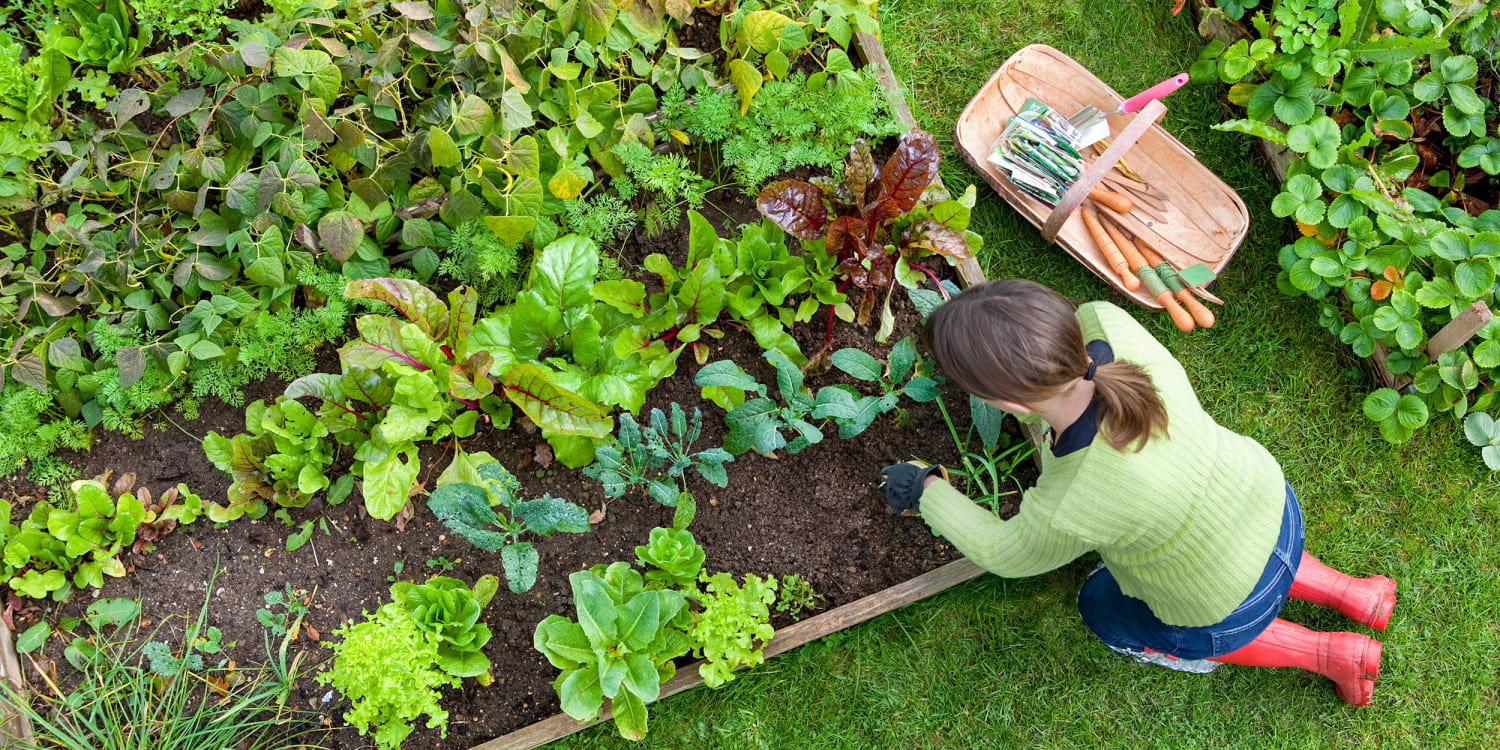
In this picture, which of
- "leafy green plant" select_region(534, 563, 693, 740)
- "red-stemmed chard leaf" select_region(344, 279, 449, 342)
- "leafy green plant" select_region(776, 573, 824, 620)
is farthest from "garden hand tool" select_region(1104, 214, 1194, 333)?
"red-stemmed chard leaf" select_region(344, 279, 449, 342)

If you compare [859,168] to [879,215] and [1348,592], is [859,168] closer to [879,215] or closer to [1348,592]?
[879,215]

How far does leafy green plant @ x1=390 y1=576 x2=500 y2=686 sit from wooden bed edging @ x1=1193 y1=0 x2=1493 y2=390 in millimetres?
2884

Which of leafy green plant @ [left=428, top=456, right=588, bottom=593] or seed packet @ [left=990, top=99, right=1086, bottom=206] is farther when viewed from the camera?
seed packet @ [left=990, top=99, right=1086, bottom=206]

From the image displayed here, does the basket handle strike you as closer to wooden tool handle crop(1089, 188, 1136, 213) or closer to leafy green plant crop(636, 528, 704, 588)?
wooden tool handle crop(1089, 188, 1136, 213)

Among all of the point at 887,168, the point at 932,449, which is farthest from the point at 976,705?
the point at 887,168

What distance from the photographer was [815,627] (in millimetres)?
2742

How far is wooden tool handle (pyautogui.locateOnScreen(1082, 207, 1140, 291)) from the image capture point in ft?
9.87

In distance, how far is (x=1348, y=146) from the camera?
296 centimetres

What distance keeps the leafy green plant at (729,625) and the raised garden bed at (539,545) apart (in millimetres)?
211

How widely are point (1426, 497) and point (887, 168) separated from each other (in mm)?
2159

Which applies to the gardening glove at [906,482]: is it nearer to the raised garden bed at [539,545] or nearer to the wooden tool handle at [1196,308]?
the raised garden bed at [539,545]

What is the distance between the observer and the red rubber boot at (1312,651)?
2.76m

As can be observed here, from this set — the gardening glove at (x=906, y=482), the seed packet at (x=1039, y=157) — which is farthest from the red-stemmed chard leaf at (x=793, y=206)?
the seed packet at (x=1039, y=157)

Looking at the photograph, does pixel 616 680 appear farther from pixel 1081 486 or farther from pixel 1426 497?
pixel 1426 497
